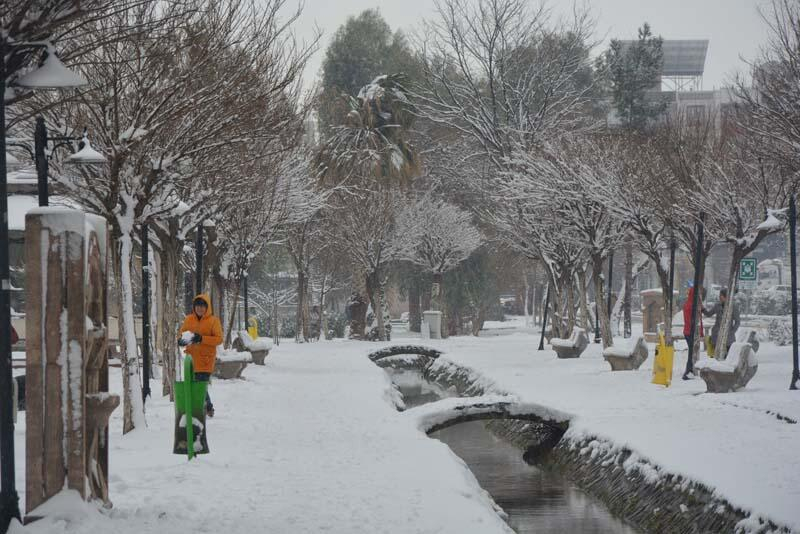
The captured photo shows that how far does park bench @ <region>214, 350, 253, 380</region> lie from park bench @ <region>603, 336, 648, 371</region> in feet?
26.8

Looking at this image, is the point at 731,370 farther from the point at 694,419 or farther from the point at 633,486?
the point at 633,486

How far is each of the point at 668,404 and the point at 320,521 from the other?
33.6ft

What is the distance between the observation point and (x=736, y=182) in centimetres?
2572

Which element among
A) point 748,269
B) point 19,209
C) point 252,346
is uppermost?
point 19,209

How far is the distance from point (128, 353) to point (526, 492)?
5932mm

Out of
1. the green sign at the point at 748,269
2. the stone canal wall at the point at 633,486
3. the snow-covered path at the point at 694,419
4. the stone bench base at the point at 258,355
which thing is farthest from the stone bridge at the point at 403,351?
the stone canal wall at the point at 633,486

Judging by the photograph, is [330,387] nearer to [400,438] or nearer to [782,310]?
[400,438]

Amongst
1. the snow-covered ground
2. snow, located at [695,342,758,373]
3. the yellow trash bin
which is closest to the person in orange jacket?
the snow-covered ground

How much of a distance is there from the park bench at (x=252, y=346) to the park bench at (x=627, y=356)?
8.95 metres

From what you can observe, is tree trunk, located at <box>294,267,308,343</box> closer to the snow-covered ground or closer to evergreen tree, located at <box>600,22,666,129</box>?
evergreen tree, located at <box>600,22,666,129</box>

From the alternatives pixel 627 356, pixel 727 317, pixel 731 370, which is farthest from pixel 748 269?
pixel 731 370

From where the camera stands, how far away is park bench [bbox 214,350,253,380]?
23188mm

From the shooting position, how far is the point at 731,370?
18047mm

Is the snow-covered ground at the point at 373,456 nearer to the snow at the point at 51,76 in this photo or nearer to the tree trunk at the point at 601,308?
the snow at the point at 51,76
